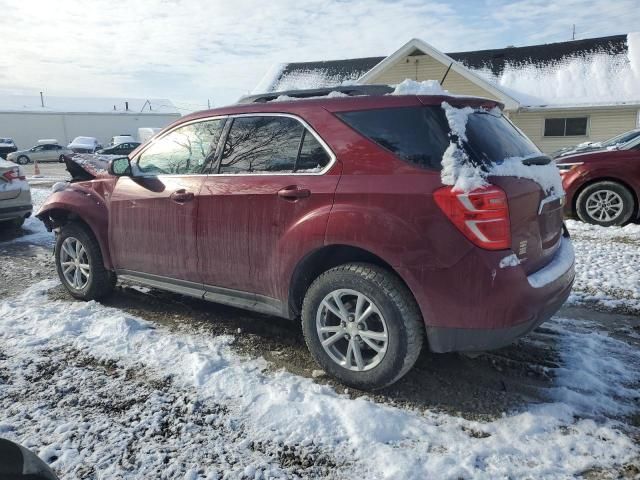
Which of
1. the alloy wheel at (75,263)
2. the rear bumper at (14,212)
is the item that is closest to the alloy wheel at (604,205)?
the alloy wheel at (75,263)

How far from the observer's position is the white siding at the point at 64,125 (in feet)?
153

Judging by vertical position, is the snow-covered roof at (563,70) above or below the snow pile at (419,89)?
above

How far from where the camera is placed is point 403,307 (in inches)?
113

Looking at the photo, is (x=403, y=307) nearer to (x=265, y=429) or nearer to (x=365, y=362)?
(x=365, y=362)

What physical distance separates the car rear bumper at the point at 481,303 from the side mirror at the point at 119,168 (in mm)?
2845

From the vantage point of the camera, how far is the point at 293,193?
3264mm

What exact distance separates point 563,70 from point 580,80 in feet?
3.00

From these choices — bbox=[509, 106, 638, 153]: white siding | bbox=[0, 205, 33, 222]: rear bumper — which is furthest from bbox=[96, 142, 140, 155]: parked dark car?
bbox=[0, 205, 33, 222]: rear bumper

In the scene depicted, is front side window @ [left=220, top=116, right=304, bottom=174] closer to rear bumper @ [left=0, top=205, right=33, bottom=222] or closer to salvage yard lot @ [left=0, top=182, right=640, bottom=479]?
salvage yard lot @ [left=0, top=182, right=640, bottom=479]

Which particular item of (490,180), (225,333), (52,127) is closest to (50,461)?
(225,333)

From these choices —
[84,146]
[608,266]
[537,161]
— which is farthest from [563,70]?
[84,146]

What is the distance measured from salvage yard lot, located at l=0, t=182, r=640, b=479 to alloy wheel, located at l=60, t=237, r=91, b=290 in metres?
0.49

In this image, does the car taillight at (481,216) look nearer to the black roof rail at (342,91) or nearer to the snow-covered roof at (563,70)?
the black roof rail at (342,91)

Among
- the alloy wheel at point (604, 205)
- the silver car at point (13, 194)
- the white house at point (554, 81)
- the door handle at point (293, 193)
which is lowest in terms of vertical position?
the alloy wheel at point (604, 205)
